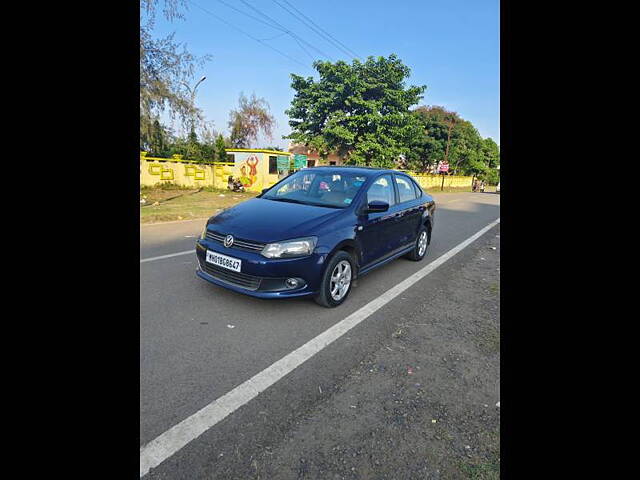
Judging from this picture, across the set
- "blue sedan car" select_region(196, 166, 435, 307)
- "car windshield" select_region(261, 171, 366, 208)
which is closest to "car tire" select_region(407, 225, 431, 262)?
"blue sedan car" select_region(196, 166, 435, 307)

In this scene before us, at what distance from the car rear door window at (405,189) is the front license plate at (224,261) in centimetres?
284

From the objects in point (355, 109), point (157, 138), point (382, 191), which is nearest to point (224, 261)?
point (382, 191)

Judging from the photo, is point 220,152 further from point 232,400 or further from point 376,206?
point 232,400

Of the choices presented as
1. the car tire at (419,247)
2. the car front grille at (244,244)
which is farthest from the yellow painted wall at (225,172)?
the car front grille at (244,244)

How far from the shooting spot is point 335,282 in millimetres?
3953

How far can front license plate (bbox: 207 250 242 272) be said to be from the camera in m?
3.60

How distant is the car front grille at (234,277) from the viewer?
11.8 ft

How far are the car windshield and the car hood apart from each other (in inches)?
9.1

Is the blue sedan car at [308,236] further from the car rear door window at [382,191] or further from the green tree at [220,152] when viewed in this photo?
the green tree at [220,152]

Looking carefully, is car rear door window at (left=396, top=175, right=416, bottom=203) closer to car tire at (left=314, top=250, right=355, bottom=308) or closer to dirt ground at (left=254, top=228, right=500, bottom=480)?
car tire at (left=314, top=250, right=355, bottom=308)
